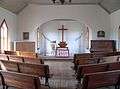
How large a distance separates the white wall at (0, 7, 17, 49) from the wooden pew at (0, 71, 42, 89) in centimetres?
936

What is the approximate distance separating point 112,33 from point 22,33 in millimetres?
6025

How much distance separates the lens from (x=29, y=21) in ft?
53.9

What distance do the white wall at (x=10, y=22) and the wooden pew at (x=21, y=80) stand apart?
30.7 ft

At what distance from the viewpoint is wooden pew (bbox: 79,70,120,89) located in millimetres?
3820

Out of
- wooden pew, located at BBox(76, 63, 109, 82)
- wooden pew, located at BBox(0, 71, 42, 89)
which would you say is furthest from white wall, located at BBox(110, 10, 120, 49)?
wooden pew, located at BBox(0, 71, 42, 89)

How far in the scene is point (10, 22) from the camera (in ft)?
49.3

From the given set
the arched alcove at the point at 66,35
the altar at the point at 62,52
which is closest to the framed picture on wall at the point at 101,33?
the altar at the point at 62,52

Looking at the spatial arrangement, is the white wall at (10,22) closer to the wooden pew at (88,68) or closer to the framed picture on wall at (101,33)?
the framed picture on wall at (101,33)

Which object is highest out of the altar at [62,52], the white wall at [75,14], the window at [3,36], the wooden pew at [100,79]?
the white wall at [75,14]

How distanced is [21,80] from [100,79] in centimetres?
130

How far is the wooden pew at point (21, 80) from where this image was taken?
3677 mm

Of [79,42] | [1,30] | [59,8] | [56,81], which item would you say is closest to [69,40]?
[79,42]

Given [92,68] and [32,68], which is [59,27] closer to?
[32,68]

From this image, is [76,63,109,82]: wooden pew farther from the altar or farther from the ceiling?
the altar
